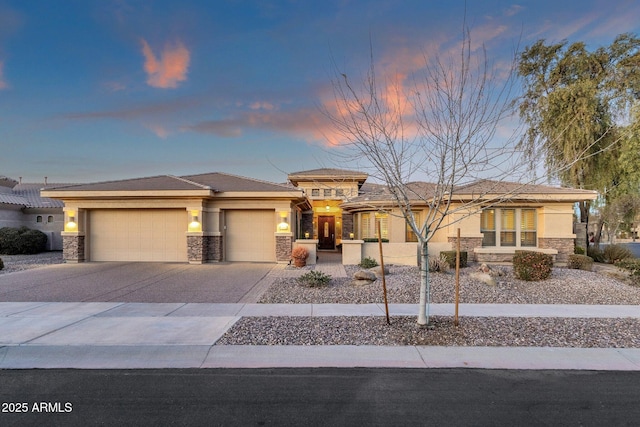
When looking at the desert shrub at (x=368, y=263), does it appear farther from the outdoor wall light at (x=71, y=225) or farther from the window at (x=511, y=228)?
the outdoor wall light at (x=71, y=225)

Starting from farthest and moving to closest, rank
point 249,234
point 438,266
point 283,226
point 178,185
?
point 249,234 < point 178,185 < point 283,226 < point 438,266

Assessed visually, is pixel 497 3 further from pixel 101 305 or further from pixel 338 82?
pixel 101 305

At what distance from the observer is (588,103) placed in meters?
17.8

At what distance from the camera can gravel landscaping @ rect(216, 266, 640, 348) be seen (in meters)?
5.49

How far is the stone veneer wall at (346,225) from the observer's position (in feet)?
70.6

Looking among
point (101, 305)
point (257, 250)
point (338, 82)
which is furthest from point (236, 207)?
point (338, 82)

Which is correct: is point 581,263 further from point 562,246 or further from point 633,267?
point 633,267

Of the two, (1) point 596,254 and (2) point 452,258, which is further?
(1) point 596,254

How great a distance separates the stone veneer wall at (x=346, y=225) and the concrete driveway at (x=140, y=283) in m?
8.35

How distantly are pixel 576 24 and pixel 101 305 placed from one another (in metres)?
15.4

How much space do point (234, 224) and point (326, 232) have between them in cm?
982

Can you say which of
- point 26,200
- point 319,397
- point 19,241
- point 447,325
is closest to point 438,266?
point 447,325

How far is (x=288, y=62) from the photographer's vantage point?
11.7 meters

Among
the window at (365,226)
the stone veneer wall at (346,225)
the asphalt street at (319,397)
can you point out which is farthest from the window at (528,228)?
the asphalt street at (319,397)
